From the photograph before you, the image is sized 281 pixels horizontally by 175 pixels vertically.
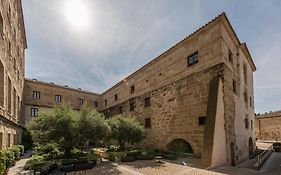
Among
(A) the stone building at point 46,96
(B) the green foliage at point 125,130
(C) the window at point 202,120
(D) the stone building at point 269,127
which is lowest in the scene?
(D) the stone building at point 269,127

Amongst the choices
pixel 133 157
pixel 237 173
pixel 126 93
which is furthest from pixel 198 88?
pixel 126 93

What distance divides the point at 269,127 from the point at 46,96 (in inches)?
1578

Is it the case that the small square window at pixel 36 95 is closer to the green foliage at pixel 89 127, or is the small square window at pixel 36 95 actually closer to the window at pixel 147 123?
the green foliage at pixel 89 127

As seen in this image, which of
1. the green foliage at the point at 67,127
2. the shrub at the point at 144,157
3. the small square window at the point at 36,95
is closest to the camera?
the green foliage at the point at 67,127

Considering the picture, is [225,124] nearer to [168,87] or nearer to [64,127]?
[168,87]

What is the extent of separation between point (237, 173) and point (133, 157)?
23.3 ft

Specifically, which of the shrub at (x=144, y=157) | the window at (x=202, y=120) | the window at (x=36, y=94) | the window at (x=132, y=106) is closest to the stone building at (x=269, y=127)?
the window at (x=132, y=106)

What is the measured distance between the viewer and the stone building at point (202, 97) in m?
12.3

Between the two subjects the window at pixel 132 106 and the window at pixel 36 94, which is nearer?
the window at pixel 132 106

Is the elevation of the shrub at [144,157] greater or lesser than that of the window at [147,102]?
lesser

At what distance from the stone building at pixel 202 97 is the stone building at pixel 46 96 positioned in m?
12.9

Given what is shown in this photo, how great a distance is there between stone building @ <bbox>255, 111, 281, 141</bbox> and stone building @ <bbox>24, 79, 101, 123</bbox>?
32.1 meters

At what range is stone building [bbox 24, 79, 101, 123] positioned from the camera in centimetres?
2569

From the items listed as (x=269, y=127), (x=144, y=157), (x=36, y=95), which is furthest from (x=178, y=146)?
(x=269, y=127)
